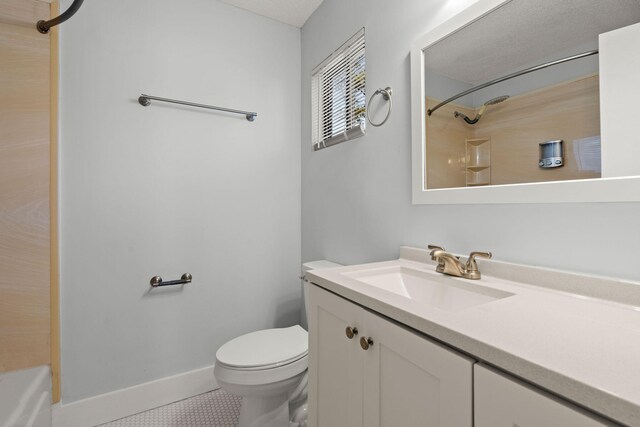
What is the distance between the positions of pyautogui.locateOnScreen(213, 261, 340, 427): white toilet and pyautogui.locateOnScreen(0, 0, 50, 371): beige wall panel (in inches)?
35.8

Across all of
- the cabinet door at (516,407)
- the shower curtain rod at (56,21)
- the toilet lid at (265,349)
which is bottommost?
the toilet lid at (265,349)

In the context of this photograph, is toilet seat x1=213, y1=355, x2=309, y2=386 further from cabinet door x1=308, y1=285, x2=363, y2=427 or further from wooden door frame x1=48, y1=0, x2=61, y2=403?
wooden door frame x1=48, y1=0, x2=61, y2=403

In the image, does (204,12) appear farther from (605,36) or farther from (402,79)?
(605,36)

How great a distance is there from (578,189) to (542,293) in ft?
0.91

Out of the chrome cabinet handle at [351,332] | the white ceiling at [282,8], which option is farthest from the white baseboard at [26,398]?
the white ceiling at [282,8]

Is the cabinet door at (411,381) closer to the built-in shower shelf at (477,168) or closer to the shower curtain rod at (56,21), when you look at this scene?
the built-in shower shelf at (477,168)

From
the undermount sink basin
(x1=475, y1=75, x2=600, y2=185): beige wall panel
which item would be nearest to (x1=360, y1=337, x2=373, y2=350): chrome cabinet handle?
the undermount sink basin

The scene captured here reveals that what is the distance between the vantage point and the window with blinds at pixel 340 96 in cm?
149

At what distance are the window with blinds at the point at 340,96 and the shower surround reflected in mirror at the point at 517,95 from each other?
1.47 feet

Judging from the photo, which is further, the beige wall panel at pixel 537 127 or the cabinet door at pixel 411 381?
the beige wall panel at pixel 537 127

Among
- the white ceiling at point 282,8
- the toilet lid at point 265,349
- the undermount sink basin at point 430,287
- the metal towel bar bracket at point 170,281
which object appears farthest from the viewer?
the white ceiling at point 282,8

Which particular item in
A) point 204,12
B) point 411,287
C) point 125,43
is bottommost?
point 411,287

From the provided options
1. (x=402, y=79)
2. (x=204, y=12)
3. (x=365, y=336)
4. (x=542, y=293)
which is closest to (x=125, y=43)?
(x=204, y=12)

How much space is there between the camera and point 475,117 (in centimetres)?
97
